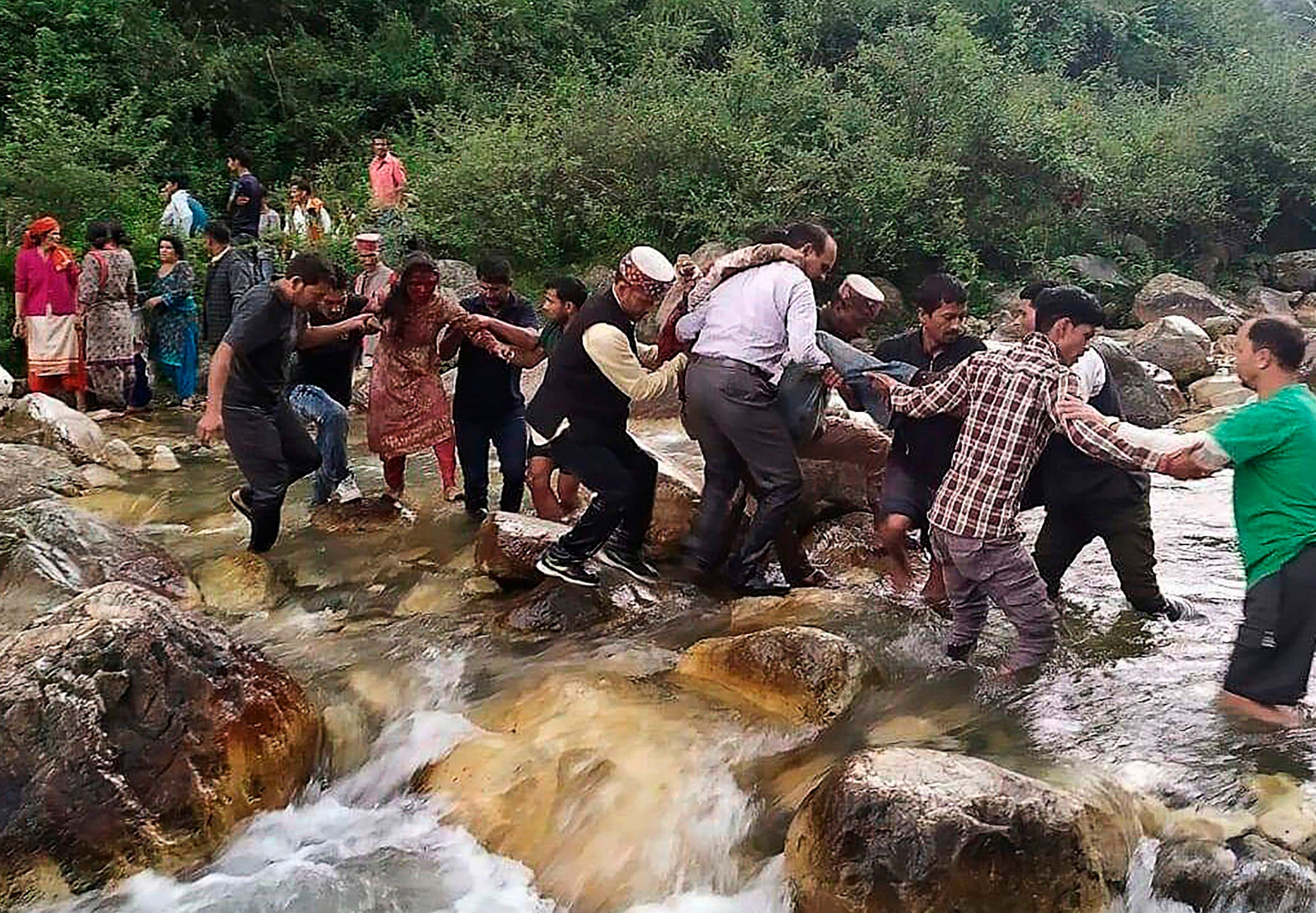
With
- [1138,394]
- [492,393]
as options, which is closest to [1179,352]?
[1138,394]

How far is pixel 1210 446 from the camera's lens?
4.34 metres

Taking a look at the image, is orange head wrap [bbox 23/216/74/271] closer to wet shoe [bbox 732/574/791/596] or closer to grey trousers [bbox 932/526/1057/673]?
wet shoe [bbox 732/574/791/596]

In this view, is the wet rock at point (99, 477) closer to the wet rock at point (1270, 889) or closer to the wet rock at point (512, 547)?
the wet rock at point (512, 547)

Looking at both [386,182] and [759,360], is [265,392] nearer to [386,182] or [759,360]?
[759,360]

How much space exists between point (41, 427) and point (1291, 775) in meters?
8.86

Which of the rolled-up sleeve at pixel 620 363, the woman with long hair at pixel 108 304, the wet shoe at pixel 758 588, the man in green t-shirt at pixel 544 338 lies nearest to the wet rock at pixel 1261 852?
the wet shoe at pixel 758 588

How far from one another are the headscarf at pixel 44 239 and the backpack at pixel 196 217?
294 centimetres

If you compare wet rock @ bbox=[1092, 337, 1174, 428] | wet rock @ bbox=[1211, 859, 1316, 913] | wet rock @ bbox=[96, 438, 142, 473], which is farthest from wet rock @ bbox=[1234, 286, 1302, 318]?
wet rock @ bbox=[1211, 859, 1316, 913]

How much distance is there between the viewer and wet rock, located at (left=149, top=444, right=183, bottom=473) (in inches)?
367

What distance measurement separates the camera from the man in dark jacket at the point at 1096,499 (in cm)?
536

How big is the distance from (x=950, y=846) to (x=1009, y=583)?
1.59m

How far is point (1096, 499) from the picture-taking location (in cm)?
539

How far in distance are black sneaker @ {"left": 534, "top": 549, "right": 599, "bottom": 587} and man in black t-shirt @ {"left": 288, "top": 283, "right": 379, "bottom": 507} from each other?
187cm

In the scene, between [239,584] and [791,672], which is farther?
[239,584]
